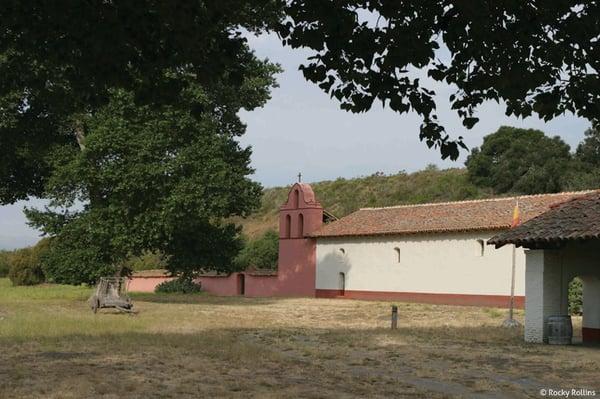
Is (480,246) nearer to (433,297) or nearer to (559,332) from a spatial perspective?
(433,297)

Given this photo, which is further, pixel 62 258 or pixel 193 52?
pixel 62 258

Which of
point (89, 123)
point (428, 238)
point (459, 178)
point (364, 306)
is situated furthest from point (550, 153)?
point (89, 123)

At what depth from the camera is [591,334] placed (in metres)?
18.3

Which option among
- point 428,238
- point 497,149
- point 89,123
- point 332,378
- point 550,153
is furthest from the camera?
point 497,149

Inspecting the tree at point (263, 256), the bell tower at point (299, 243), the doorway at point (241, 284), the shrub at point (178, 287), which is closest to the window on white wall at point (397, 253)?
the bell tower at point (299, 243)

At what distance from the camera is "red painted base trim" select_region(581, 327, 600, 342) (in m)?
18.2

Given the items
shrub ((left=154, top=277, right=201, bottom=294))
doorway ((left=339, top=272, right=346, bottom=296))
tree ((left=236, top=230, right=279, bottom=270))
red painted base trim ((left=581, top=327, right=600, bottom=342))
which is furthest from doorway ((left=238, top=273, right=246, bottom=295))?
red painted base trim ((left=581, top=327, right=600, bottom=342))

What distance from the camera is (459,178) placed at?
6388 centimetres

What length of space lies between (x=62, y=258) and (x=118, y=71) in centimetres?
2325

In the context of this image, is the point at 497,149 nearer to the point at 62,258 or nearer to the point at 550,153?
the point at 550,153

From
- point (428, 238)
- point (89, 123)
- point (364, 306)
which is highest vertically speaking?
point (89, 123)

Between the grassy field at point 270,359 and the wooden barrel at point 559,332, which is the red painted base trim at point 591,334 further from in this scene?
the grassy field at point 270,359

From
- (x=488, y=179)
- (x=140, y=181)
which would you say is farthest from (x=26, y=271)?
(x=488, y=179)

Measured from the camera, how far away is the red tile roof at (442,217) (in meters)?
34.4
